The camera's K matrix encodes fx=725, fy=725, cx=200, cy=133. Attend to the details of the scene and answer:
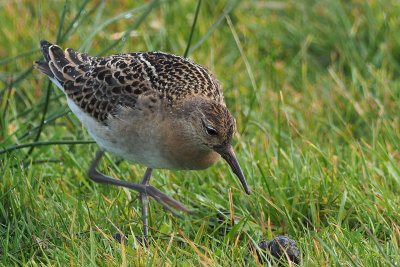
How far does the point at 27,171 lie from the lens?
601 centimetres

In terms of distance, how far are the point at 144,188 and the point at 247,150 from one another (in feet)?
3.86

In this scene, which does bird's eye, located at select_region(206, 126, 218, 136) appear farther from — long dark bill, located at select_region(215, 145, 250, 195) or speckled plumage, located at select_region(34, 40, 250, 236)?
long dark bill, located at select_region(215, 145, 250, 195)

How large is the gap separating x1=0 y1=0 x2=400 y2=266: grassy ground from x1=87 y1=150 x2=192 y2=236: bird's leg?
102mm

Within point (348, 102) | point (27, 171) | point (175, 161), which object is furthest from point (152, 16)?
point (175, 161)

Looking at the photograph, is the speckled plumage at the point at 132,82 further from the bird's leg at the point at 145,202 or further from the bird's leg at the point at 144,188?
the bird's leg at the point at 145,202

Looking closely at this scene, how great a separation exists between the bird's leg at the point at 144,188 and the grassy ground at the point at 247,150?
10 cm

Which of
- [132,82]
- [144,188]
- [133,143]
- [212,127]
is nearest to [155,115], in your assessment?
[133,143]

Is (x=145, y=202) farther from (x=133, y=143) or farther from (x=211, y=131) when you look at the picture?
(x=211, y=131)

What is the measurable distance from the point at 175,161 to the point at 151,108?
0.43m

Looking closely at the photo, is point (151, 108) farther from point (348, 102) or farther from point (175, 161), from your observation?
point (348, 102)

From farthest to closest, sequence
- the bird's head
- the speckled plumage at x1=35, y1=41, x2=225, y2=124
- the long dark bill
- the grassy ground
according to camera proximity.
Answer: the speckled plumage at x1=35, y1=41, x2=225, y2=124 → the long dark bill → the bird's head → the grassy ground

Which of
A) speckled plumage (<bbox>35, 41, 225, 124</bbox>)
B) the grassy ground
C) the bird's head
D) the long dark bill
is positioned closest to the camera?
the grassy ground

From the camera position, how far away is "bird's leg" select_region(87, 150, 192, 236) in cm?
539

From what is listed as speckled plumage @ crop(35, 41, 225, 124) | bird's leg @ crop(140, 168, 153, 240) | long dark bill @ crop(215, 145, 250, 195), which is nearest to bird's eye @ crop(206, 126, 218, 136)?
Result: long dark bill @ crop(215, 145, 250, 195)
